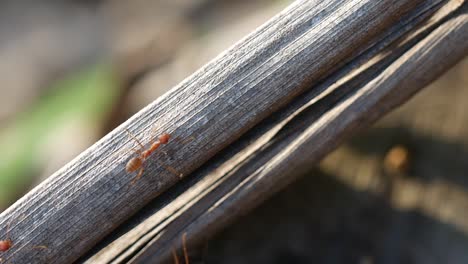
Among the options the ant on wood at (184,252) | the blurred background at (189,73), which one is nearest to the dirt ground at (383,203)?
the blurred background at (189,73)

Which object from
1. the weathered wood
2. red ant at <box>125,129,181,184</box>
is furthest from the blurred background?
red ant at <box>125,129,181,184</box>

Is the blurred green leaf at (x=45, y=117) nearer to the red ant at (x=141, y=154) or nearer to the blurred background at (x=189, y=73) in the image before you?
the blurred background at (x=189, y=73)

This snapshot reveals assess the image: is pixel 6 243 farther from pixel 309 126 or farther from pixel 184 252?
pixel 309 126

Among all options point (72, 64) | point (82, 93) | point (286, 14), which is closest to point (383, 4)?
point (286, 14)

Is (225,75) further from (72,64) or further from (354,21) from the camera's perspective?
(72,64)

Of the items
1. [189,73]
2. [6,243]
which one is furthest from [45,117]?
[6,243]

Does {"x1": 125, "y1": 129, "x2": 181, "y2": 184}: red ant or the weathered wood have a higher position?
{"x1": 125, "y1": 129, "x2": 181, "y2": 184}: red ant

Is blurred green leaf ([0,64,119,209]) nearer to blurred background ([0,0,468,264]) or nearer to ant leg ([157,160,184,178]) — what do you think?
blurred background ([0,0,468,264])
